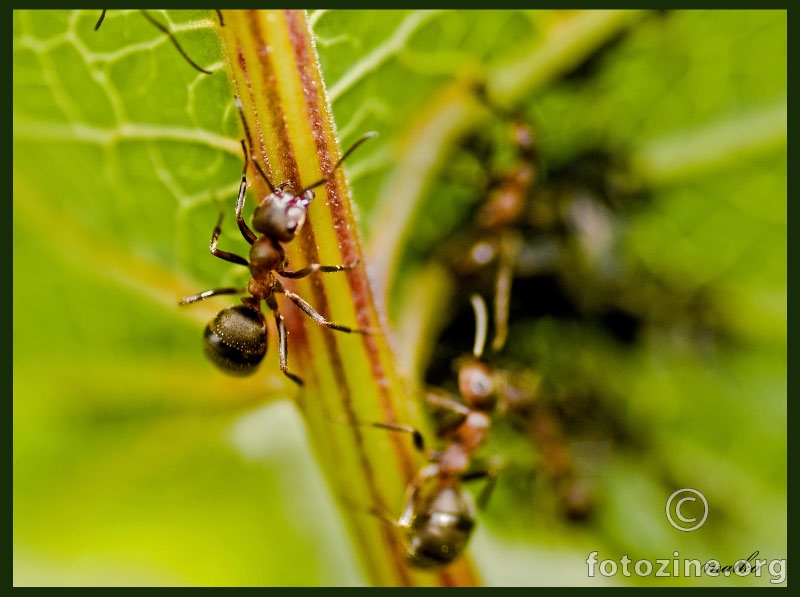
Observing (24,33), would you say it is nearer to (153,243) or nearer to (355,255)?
(153,243)

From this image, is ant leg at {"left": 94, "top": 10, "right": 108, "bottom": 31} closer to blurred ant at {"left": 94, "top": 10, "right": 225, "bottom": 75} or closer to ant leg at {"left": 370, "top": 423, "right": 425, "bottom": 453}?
blurred ant at {"left": 94, "top": 10, "right": 225, "bottom": 75}

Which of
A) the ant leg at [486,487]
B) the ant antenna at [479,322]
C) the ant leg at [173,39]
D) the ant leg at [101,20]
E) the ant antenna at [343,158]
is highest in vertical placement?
the ant leg at [101,20]

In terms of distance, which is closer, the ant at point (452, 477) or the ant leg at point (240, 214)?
the ant leg at point (240, 214)

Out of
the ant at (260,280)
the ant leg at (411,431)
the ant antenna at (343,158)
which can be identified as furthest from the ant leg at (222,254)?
the ant leg at (411,431)

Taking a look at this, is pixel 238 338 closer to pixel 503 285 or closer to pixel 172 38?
pixel 172 38

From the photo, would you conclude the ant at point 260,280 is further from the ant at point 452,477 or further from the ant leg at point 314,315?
the ant at point 452,477

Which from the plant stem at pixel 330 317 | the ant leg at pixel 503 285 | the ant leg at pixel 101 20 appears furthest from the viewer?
the ant leg at pixel 503 285

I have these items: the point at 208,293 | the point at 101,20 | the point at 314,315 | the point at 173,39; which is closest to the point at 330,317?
the point at 314,315
